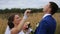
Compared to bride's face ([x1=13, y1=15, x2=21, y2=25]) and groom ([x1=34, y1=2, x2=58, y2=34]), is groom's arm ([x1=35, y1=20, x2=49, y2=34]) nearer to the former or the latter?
groom ([x1=34, y1=2, x2=58, y2=34])

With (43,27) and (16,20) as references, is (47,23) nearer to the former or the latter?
(43,27)

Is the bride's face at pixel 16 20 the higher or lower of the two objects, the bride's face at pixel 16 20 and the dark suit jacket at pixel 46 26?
the higher

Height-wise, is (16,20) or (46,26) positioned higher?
(16,20)

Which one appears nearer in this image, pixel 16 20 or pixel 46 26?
pixel 46 26

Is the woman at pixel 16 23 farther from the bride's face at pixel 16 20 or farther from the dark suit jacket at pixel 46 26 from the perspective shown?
the dark suit jacket at pixel 46 26

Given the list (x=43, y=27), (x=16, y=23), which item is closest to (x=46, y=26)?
(x=43, y=27)

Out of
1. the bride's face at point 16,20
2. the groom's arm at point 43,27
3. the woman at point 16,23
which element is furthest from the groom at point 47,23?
the bride's face at point 16,20

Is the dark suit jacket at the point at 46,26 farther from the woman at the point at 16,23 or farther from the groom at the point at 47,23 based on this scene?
the woman at the point at 16,23

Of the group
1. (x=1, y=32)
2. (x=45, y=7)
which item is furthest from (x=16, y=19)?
(x=1, y=32)

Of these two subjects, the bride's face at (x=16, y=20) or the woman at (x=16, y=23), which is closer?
the woman at (x=16, y=23)

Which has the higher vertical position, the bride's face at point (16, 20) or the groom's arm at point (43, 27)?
the bride's face at point (16, 20)

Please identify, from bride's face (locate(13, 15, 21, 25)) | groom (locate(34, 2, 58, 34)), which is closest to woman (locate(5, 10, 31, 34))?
bride's face (locate(13, 15, 21, 25))

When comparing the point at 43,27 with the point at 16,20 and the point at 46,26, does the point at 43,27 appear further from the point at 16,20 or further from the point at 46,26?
the point at 16,20

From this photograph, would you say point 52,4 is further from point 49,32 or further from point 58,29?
point 58,29
